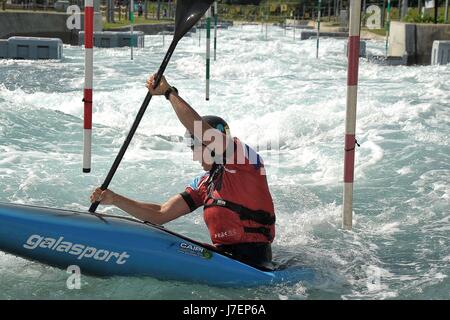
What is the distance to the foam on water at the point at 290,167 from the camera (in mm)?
3559

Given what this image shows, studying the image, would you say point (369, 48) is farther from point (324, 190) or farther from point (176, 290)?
point (176, 290)

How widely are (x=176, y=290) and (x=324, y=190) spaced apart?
2.70 metres

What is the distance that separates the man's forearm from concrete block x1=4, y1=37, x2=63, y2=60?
46.5 feet

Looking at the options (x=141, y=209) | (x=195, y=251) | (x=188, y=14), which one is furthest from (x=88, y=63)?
(x=195, y=251)

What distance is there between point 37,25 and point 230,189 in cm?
2078

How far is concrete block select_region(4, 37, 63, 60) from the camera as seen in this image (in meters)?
17.0

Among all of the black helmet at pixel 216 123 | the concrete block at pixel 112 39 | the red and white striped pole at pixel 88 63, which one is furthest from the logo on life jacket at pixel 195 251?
the concrete block at pixel 112 39

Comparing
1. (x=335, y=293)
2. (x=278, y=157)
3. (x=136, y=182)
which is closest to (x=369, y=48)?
(x=278, y=157)

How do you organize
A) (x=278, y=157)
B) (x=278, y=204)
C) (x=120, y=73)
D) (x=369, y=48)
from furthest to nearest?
(x=369, y=48) < (x=120, y=73) < (x=278, y=157) < (x=278, y=204)

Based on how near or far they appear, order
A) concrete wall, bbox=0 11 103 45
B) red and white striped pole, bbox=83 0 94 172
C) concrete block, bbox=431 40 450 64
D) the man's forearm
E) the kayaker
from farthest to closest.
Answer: concrete wall, bbox=0 11 103 45 → concrete block, bbox=431 40 450 64 → red and white striped pole, bbox=83 0 94 172 → the man's forearm → the kayaker

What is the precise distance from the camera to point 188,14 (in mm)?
3869

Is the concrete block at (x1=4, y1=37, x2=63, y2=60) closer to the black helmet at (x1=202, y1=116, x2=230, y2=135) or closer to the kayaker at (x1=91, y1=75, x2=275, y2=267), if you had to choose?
the kayaker at (x1=91, y1=75, x2=275, y2=267)

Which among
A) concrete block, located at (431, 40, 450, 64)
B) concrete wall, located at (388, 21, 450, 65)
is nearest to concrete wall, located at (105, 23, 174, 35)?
concrete wall, located at (388, 21, 450, 65)

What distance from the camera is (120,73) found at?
14445 mm
